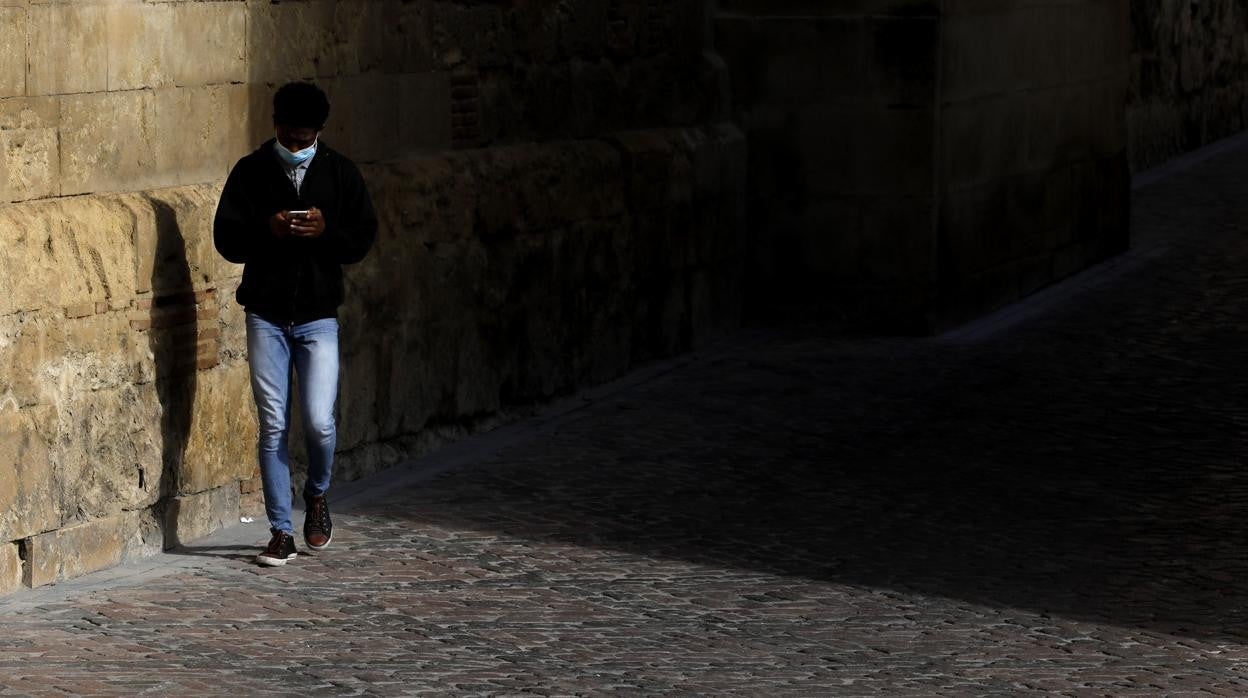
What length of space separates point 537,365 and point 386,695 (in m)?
4.72

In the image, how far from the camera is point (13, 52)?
289 inches

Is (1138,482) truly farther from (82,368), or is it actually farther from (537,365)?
(82,368)

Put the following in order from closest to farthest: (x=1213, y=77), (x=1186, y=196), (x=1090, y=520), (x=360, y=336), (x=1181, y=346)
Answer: (x=1090, y=520), (x=360, y=336), (x=1181, y=346), (x=1186, y=196), (x=1213, y=77)

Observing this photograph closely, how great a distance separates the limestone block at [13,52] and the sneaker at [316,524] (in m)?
1.68

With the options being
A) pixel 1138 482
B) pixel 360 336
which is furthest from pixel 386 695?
pixel 1138 482

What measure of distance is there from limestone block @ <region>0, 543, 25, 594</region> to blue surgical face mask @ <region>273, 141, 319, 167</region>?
159 centimetres

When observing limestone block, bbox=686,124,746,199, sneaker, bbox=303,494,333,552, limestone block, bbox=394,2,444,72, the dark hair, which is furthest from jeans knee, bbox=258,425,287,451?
limestone block, bbox=686,124,746,199

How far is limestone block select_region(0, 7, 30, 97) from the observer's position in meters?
7.30

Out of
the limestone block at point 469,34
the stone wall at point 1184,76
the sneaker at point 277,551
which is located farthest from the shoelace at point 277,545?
the stone wall at point 1184,76

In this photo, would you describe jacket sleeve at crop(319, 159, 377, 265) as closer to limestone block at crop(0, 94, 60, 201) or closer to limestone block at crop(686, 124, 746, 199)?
limestone block at crop(0, 94, 60, 201)

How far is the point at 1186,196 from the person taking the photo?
20344mm

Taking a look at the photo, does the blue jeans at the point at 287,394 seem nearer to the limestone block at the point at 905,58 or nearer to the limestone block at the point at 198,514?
the limestone block at the point at 198,514

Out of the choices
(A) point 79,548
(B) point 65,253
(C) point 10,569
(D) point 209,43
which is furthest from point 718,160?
(C) point 10,569

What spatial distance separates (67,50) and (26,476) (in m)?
1.39
